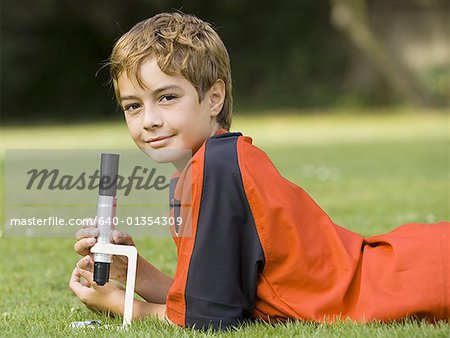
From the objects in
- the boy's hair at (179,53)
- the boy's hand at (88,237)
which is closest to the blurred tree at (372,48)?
the boy's hair at (179,53)

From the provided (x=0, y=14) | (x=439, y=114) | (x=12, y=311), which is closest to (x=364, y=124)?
(x=439, y=114)

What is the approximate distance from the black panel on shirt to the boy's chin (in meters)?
0.25

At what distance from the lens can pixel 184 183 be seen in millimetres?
2891

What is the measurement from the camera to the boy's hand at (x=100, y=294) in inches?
125

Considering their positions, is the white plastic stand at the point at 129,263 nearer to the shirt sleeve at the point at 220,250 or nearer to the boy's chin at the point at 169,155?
the shirt sleeve at the point at 220,250

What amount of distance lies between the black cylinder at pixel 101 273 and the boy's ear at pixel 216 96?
25.8 inches

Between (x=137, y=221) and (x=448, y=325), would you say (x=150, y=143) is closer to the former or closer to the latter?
(x=448, y=325)

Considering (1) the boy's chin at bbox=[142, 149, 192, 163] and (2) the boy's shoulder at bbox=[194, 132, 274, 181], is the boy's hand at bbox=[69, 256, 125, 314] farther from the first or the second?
(2) the boy's shoulder at bbox=[194, 132, 274, 181]

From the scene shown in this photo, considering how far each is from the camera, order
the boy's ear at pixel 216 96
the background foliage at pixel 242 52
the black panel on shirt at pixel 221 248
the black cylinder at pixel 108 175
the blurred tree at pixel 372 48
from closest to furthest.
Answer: the black panel on shirt at pixel 221 248 < the black cylinder at pixel 108 175 < the boy's ear at pixel 216 96 < the blurred tree at pixel 372 48 < the background foliage at pixel 242 52

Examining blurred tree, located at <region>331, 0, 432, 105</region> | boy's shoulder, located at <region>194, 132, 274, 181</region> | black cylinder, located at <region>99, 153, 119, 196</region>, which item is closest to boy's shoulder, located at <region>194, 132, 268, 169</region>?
boy's shoulder, located at <region>194, 132, 274, 181</region>

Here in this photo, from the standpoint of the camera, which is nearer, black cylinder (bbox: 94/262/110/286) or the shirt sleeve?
the shirt sleeve

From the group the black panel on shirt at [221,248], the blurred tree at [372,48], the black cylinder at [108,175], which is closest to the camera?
the black panel on shirt at [221,248]

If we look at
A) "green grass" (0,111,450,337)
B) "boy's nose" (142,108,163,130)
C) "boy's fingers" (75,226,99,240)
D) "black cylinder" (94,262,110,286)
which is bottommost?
"green grass" (0,111,450,337)

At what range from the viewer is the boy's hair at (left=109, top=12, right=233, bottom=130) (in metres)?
3.01
